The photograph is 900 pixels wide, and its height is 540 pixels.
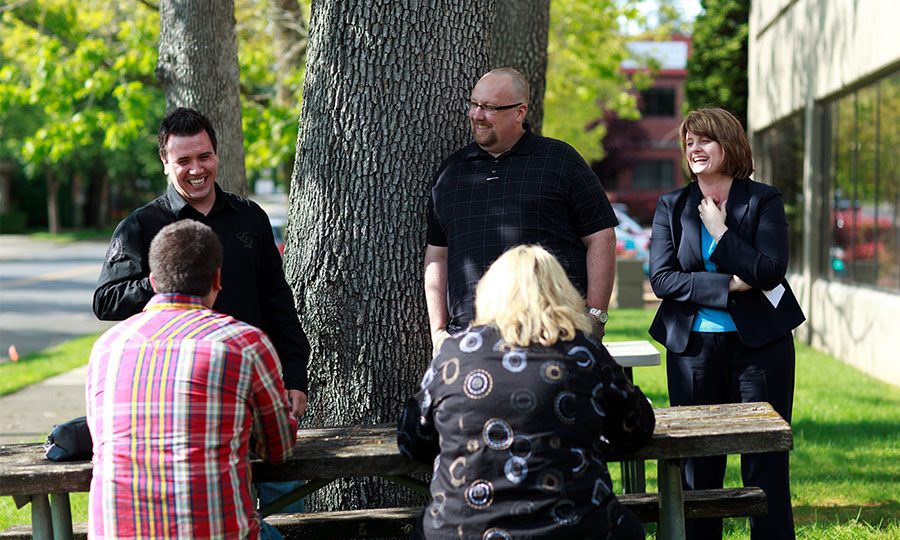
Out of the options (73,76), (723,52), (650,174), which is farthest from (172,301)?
(650,174)

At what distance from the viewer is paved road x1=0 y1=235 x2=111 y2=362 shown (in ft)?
52.3

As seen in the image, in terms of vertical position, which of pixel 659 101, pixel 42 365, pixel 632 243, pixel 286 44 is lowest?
pixel 42 365

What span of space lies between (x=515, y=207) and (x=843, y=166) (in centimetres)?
967

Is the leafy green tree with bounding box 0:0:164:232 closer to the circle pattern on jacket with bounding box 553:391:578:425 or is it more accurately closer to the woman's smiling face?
the woman's smiling face

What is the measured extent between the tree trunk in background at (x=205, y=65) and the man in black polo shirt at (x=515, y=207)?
121 inches

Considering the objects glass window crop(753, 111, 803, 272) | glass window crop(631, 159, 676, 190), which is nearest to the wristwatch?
glass window crop(753, 111, 803, 272)

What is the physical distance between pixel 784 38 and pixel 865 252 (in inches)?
195

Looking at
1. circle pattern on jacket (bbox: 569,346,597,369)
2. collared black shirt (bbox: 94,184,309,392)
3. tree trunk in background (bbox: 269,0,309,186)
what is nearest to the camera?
circle pattern on jacket (bbox: 569,346,597,369)

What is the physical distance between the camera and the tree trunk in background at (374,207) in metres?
4.75

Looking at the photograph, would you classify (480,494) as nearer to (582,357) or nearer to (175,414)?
(582,357)

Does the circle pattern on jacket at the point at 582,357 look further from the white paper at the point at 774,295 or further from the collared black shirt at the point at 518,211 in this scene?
the white paper at the point at 774,295

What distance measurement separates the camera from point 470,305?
4.26 meters

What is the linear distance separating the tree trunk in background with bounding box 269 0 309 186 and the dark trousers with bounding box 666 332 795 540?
1108 centimetres

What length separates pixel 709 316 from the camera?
433cm
